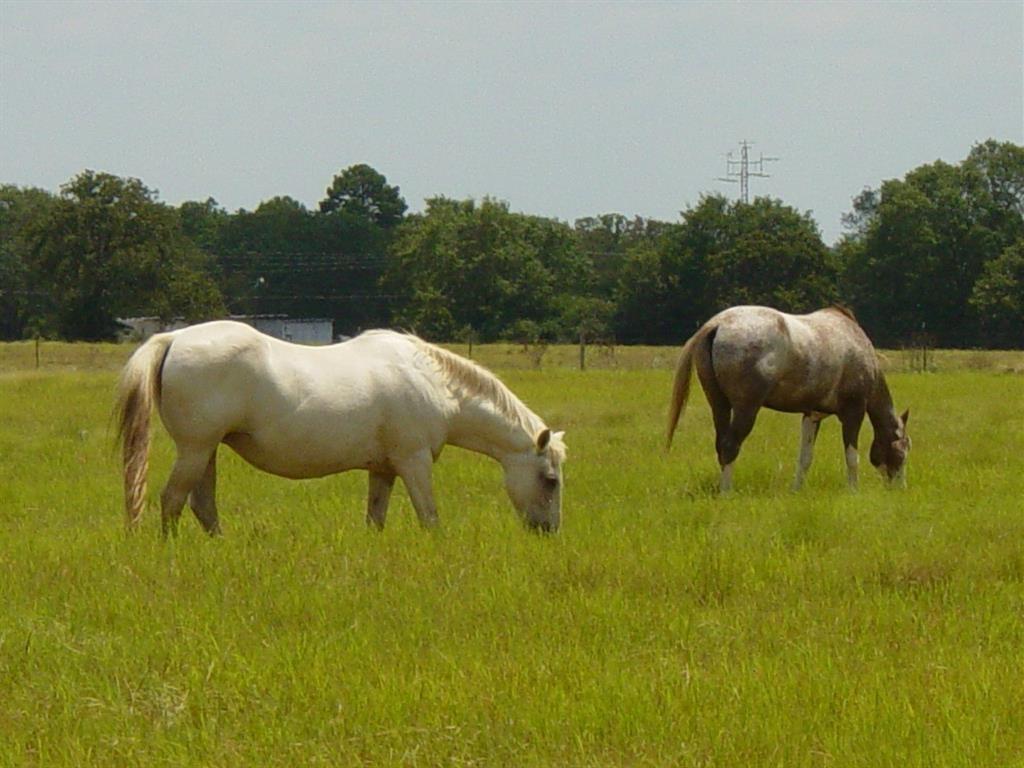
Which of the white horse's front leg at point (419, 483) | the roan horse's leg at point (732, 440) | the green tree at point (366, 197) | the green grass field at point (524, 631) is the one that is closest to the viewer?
the green grass field at point (524, 631)

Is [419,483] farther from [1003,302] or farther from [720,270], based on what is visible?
[720,270]

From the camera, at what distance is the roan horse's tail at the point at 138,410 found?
813cm

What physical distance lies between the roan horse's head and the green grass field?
95cm

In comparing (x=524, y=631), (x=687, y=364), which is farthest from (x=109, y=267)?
(x=524, y=631)

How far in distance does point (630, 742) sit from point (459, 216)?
2772 inches

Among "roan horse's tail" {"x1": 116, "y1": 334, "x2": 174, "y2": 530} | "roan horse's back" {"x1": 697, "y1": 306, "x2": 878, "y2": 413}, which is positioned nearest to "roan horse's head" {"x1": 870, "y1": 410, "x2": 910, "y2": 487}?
"roan horse's back" {"x1": 697, "y1": 306, "x2": 878, "y2": 413}

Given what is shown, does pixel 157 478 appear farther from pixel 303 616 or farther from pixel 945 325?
pixel 945 325

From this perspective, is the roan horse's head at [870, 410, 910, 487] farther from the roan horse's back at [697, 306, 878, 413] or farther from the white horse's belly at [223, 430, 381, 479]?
the white horse's belly at [223, 430, 381, 479]

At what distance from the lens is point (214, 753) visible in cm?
442

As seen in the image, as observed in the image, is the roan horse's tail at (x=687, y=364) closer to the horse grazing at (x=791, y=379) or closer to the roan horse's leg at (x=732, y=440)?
the horse grazing at (x=791, y=379)

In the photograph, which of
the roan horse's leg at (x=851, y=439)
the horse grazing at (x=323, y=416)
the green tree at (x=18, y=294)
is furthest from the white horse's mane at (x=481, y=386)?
the green tree at (x=18, y=294)

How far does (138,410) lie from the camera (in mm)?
8117

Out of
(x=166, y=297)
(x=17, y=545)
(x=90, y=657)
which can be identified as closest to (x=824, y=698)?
(x=90, y=657)

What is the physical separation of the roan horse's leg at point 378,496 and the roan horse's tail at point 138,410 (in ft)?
5.31
